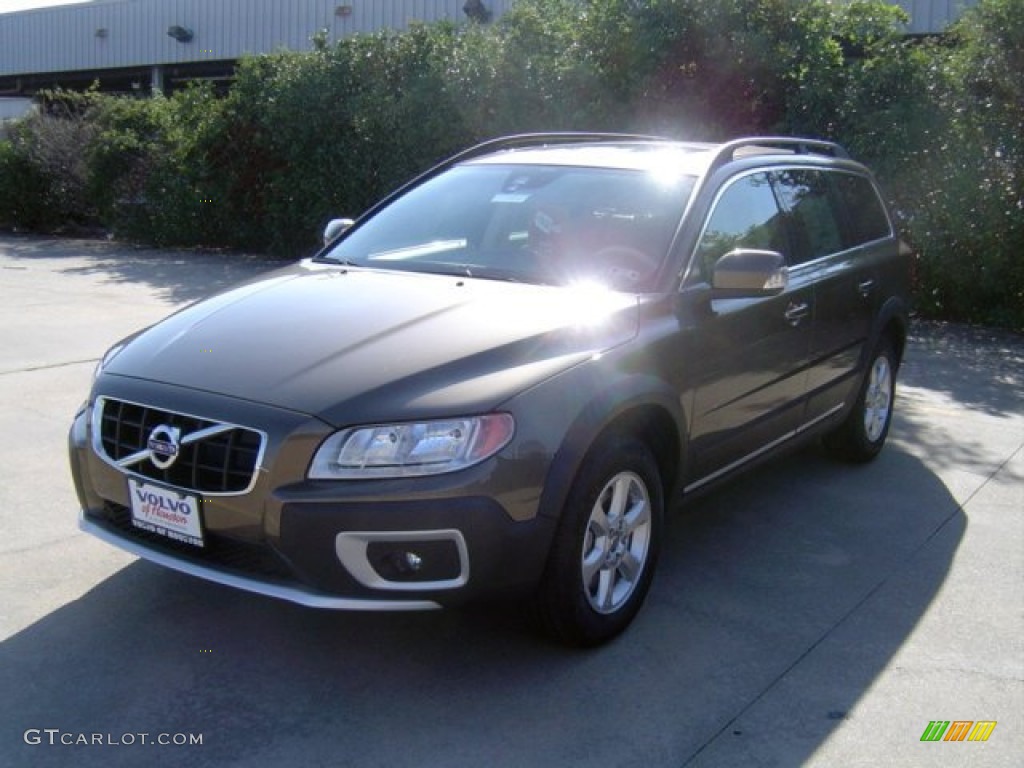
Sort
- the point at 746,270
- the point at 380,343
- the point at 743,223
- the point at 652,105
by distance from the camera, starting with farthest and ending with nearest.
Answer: the point at 652,105 → the point at 743,223 → the point at 746,270 → the point at 380,343

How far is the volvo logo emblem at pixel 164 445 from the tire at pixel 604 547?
124cm

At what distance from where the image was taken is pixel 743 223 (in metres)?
4.80

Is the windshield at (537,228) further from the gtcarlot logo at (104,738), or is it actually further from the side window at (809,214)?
the gtcarlot logo at (104,738)

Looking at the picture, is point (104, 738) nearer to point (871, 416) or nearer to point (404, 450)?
point (404, 450)

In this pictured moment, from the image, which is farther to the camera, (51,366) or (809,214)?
(51,366)

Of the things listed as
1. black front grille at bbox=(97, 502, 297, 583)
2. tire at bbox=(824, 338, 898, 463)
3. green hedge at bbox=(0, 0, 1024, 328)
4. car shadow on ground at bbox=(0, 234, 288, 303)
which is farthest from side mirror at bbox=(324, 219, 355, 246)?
car shadow on ground at bbox=(0, 234, 288, 303)

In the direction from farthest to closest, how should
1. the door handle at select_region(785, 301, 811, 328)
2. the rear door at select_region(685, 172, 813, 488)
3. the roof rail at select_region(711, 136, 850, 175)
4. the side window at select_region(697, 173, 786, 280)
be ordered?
the door handle at select_region(785, 301, 811, 328)
the roof rail at select_region(711, 136, 850, 175)
the side window at select_region(697, 173, 786, 280)
the rear door at select_region(685, 172, 813, 488)

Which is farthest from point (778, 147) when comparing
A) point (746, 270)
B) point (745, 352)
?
point (746, 270)

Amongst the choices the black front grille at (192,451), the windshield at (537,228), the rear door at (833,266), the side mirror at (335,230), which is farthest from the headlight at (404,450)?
the rear door at (833,266)

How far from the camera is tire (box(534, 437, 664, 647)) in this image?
3586 millimetres

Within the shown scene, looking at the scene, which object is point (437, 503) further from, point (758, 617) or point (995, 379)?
point (995, 379)

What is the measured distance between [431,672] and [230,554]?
30.5 inches

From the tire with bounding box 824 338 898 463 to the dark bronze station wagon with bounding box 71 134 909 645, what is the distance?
2.44 ft

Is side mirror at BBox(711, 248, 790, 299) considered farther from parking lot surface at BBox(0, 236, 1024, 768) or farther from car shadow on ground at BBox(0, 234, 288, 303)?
car shadow on ground at BBox(0, 234, 288, 303)
